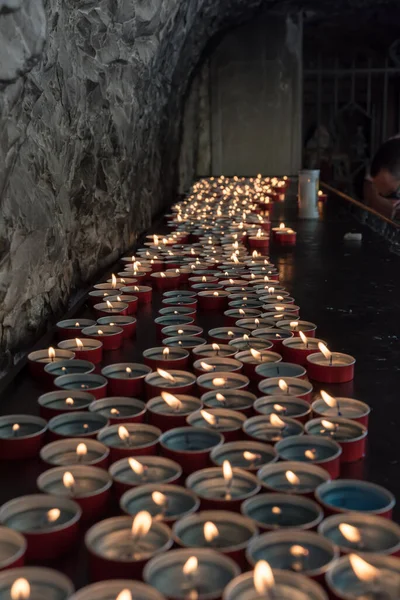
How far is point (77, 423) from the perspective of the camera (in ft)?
5.00

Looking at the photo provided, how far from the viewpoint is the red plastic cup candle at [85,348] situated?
1.99 m

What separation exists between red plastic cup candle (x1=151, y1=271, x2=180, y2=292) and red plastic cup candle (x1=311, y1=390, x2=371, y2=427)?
1.46 m

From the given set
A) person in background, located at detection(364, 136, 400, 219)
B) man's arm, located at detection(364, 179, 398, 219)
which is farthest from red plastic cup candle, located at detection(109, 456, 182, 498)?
person in background, located at detection(364, 136, 400, 219)

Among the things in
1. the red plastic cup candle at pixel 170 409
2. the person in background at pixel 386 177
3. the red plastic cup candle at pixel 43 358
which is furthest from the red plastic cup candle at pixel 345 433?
the person in background at pixel 386 177

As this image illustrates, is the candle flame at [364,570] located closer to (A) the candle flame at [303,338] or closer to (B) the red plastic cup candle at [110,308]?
(A) the candle flame at [303,338]

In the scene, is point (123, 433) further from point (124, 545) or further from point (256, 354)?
point (256, 354)

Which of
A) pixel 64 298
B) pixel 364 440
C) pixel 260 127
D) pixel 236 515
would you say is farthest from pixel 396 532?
pixel 260 127

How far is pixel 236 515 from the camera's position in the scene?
111cm

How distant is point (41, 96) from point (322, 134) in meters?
8.72

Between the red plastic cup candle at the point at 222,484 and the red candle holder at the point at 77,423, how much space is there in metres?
0.32

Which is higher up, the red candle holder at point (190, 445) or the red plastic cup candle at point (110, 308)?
the red plastic cup candle at point (110, 308)

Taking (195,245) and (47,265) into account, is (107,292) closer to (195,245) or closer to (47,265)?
(47,265)

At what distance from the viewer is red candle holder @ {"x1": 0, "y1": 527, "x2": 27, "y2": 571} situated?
1030 millimetres

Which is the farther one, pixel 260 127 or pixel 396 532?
pixel 260 127
